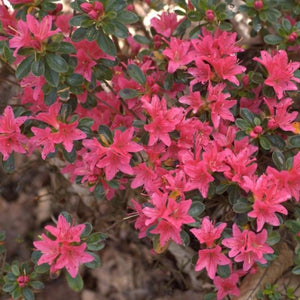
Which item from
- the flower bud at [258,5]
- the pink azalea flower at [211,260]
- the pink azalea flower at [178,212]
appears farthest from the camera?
the flower bud at [258,5]

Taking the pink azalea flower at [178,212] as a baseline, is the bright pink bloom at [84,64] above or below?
above

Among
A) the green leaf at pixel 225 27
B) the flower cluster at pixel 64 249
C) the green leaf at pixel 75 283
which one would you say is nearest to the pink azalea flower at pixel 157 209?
the flower cluster at pixel 64 249

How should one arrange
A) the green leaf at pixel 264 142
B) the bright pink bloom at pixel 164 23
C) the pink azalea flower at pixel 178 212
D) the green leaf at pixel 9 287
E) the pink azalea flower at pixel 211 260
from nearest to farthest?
1. the pink azalea flower at pixel 178 212
2. the pink azalea flower at pixel 211 260
3. the green leaf at pixel 264 142
4. the green leaf at pixel 9 287
5. the bright pink bloom at pixel 164 23

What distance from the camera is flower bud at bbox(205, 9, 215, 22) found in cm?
198

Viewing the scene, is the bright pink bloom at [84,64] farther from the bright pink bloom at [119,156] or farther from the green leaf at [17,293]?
the green leaf at [17,293]

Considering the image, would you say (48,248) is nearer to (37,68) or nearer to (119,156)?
(119,156)

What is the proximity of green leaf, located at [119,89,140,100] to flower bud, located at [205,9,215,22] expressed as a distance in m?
0.41

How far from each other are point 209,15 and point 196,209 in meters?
0.77

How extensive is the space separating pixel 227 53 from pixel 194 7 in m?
0.35

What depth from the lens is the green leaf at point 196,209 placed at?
1742mm

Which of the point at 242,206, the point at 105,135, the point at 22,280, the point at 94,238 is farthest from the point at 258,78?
the point at 22,280

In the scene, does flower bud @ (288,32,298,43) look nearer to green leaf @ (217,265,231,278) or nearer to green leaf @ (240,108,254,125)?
green leaf @ (240,108,254,125)

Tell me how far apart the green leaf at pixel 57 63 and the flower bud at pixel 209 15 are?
0.60 m

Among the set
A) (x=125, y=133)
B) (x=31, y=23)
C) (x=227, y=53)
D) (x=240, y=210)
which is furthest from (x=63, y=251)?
(x=227, y=53)
